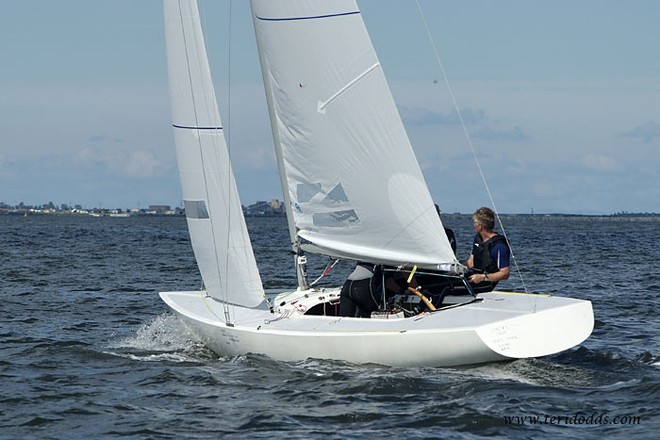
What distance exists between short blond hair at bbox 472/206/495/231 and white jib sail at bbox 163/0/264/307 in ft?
9.00

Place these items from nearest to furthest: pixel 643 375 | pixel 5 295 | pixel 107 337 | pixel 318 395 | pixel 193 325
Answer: pixel 318 395
pixel 643 375
pixel 193 325
pixel 107 337
pixel 5 295

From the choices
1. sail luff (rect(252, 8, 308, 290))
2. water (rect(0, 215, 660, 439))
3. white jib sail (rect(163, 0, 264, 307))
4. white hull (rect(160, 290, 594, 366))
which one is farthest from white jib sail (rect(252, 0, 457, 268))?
water (rect(0, 215, 660, 439))

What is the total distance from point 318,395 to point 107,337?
5350 millimetres

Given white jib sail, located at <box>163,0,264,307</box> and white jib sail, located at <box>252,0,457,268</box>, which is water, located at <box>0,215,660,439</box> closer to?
white jib sail, located at <box>163,0,264,307</box>

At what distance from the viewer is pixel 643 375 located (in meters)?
10.3

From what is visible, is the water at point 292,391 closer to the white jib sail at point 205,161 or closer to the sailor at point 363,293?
the sailor at point 363,293

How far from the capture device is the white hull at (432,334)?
9688mm

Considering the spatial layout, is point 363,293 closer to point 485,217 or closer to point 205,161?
point 485,217

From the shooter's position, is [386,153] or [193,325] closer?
[386,153]

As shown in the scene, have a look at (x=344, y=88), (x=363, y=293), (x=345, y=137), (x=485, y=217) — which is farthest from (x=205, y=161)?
(x=485, y=217)

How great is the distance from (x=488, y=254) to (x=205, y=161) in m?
3.55

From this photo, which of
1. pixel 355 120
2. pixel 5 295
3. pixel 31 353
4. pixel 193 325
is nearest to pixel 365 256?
pixel 355 120

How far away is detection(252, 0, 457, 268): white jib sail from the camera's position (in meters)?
10.9

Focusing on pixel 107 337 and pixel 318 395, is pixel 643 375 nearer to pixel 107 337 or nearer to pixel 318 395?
pixel 318 395
